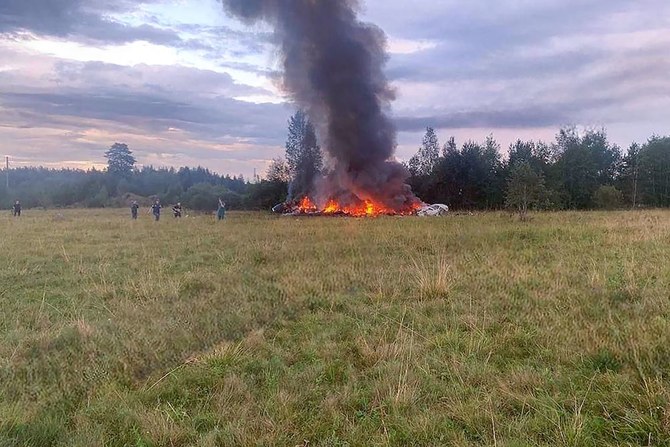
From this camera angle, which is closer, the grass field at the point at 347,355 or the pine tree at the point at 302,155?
the grass field at the point at 347,355

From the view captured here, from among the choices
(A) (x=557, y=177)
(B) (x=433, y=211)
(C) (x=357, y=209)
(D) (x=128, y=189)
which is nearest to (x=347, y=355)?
(B) (x=433, y=211)

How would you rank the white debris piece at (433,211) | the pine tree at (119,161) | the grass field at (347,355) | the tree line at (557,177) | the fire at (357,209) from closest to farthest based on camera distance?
the grass field at (347,355) → the white debris piece at (433,211) → the fire at (357,209) → the tree line at (557,177) → the pine tree at (119,161)

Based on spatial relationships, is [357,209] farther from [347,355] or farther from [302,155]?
[347,355]

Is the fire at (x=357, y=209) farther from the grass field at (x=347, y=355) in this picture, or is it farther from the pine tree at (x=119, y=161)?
the pine tree at (x=119, y=161)

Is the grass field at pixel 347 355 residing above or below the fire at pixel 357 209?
below

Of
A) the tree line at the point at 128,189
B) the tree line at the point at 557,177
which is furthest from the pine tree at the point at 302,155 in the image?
the tree line at the point at 557,177

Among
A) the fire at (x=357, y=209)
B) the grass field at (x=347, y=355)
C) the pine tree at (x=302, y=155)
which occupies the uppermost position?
the pine tree at (x=302, y=155)

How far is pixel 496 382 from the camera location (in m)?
4.84

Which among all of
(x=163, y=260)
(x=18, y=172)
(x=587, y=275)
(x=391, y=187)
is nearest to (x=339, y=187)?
(x=391, y=187)

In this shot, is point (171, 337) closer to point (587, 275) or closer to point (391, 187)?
point (587, 275)

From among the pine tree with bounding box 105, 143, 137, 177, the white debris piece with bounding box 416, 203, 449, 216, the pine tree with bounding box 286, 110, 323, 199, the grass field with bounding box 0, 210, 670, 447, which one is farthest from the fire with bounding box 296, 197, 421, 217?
the pine tree with bounding box 105, 143, 137, 177

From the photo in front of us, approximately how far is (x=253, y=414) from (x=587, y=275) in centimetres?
728

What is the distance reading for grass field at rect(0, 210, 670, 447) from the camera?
417 centimetres

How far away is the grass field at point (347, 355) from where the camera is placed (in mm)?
4168
